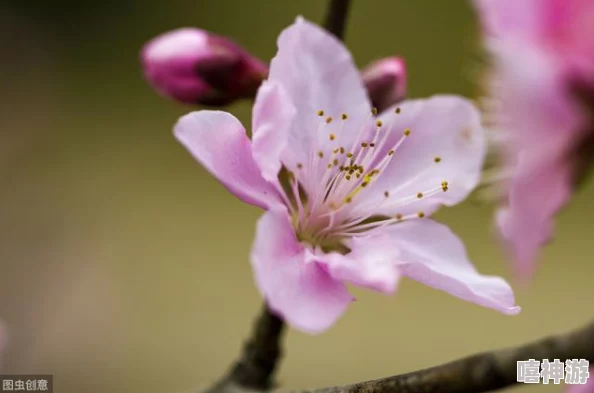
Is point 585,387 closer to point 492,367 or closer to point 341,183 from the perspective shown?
point 492,367

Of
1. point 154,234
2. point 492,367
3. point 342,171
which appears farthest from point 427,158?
point 154,234

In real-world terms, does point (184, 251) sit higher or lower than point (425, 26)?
lower

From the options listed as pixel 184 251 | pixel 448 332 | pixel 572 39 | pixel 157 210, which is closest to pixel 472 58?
pixel 572 39

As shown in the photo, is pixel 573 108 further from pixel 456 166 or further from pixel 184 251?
pixel 184 251

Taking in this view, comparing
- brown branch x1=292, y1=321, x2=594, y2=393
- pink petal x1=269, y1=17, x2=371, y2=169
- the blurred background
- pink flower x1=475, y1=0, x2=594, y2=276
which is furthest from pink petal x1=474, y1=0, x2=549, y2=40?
the blurred background

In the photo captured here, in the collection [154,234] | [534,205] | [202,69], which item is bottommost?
[154,234]

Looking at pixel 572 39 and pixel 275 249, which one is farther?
pixel 275 249

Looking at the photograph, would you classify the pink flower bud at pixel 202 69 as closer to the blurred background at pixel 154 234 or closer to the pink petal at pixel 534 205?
the pink petal at pixel 534 205
